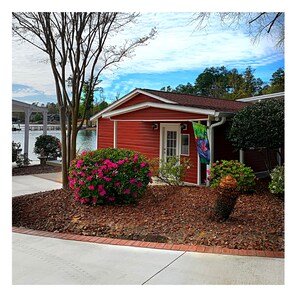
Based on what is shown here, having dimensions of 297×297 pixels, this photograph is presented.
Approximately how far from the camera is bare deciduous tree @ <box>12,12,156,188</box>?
514 centimetres

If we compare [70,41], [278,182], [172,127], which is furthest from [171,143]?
[70,41]

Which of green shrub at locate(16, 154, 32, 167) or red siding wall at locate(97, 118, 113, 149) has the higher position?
red siding wall at locate(97, 118, 113, 149)

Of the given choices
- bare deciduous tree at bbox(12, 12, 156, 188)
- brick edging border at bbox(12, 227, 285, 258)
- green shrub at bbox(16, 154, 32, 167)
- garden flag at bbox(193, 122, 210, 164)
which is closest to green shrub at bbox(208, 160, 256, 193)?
garden flag at bbox(193, 122, 210, 164)

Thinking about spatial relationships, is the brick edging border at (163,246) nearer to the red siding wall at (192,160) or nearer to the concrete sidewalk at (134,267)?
→ the concrete sidewalk at (134,267)

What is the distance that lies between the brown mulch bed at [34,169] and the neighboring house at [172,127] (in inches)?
78.7

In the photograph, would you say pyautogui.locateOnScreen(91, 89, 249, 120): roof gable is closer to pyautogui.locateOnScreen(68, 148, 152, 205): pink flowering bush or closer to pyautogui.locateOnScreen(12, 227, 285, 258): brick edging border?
pyautogui.locateOnScreen(68, 148, 152, 205): pink flowering bush

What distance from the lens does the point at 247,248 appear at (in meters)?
3.09

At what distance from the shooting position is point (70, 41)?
5332mm

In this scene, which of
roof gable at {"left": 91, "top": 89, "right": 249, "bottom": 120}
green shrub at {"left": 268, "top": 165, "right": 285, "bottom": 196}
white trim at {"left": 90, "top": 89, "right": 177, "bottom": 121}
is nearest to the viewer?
green shrub at {"left": 268, "top": 165, "right": 285, "bottom": 196}

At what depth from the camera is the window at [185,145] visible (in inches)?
287

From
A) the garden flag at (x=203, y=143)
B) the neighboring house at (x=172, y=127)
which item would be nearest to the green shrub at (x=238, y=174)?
the garden flag at (x=203, y=143)

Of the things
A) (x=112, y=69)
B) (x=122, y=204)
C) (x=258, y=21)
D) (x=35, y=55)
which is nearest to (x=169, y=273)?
(x=122, y=204)

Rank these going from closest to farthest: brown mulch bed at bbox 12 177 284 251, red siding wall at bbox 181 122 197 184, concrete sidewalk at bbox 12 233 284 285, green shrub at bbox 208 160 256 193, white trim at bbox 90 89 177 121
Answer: concrete sidewalk at bbox 12 233 284 285 < brown mulch bed at bbox 12 177 284 251 < green shrub at bbox 208 160 256 193 < red siding wall at bbox 181 122 197 184 < white trim at bbox 90 89 177 121
